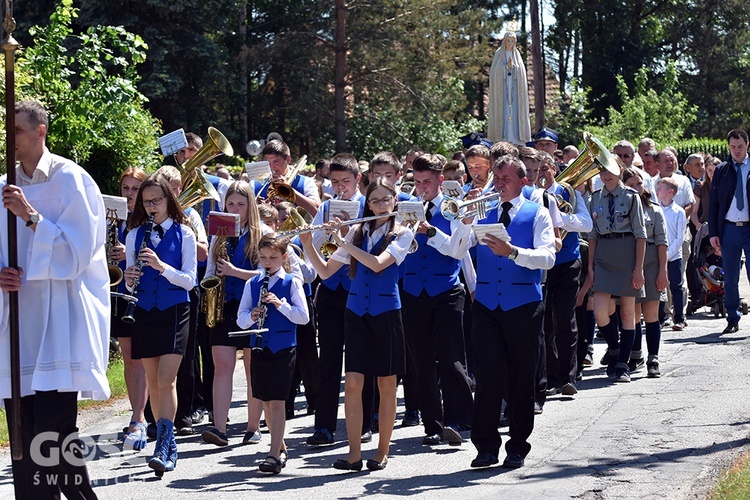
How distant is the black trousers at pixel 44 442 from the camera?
6.07m

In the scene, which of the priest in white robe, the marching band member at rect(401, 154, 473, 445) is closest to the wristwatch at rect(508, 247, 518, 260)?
the marching band member at rect(401, 154, 473, 445)

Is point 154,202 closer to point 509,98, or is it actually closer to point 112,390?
point 112,390

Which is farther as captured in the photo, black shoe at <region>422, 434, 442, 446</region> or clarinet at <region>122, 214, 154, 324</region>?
black shoe at <region>422, 434, 442, 446</region>

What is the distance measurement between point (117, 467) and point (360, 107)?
99.4 feet

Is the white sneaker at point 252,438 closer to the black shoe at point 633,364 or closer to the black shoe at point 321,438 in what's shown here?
the black shoe at point 321,438

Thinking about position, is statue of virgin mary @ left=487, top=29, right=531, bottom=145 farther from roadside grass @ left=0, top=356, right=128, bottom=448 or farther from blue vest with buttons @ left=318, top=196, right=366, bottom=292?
blue vest with buttons @ left=318, top=196, right=366, bottom=292

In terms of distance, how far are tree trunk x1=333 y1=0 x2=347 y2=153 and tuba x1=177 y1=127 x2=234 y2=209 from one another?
25672 millimetres

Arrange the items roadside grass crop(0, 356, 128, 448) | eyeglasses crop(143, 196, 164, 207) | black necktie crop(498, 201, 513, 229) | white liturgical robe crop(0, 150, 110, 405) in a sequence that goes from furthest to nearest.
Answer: roadside grass crop(0, 356, 128, 448) → eyeglasses crop(143, 196, 164, 207) → black necktie crop(498, 201, 513, 229) → white liturgical robe crop(0, 150, 110, 405)

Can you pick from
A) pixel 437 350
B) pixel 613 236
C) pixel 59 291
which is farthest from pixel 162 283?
pixel 613 236

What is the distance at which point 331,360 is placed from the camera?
30.7 ft

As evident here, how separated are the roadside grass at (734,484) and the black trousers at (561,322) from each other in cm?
320

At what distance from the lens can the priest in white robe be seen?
603 cm

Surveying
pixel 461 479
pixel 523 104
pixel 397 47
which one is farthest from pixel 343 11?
pixel 461 479

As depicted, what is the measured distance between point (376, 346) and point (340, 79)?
28631 mm
